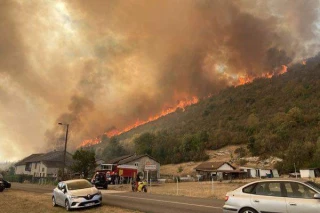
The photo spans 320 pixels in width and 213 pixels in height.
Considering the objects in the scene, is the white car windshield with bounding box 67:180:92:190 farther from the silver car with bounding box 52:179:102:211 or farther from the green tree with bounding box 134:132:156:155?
the green tree with bounding box 134:132:156:155

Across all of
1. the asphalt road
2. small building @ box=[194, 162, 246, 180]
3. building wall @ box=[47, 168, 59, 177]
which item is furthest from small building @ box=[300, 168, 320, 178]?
building wall @ box=[47, 168, 59, 177]

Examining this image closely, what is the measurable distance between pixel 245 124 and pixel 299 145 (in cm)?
4309

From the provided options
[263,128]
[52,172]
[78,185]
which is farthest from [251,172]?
[78,185]

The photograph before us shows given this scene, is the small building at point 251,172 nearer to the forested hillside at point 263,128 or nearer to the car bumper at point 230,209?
the forested hillside at point 263,128

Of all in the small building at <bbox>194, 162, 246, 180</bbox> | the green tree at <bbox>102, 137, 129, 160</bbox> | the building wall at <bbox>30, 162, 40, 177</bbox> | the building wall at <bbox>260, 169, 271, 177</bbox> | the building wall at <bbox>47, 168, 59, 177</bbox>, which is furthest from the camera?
the green tree at <bbox>102, 137, 129, 160</bbox>

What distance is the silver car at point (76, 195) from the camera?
1422 cm

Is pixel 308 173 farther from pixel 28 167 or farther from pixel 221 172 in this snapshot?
pixel 28 167

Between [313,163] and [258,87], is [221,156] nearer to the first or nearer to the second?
[313,163]

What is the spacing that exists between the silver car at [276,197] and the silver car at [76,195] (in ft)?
26.5

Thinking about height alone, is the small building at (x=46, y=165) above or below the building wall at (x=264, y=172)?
above

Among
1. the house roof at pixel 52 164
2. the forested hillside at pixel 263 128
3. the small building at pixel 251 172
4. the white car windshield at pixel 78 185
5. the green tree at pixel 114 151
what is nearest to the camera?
the white car windshield at pixel 78 185

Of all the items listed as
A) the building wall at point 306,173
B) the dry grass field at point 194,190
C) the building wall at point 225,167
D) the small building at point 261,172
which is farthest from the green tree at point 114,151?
the dry grass field at point 194,190

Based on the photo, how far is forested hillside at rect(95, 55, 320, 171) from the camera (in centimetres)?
8108

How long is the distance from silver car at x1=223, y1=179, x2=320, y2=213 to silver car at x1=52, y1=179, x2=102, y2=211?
26.5ft
